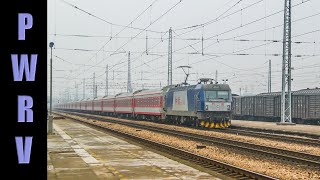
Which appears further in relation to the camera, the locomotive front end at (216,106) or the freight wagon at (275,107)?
the freight wagon at (275,107)

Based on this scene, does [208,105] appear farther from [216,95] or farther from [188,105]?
[188,105]

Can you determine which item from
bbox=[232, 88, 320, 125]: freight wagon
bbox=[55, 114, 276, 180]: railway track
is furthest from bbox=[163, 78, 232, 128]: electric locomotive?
bbox=[55, 114, 276, 180]: railway track

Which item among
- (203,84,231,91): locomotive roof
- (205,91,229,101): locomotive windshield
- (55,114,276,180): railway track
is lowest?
(55,114,276,180): railway track

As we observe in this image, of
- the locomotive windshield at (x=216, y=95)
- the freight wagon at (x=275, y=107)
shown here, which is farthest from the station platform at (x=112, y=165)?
the freight wagon at (x=275, y=107)

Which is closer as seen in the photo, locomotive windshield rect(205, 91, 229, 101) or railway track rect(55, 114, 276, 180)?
railway track rect(55, 114, 276, 180)

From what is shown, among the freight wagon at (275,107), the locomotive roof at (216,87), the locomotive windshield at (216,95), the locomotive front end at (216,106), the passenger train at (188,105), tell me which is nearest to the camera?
the locomotive front end at (216,106)

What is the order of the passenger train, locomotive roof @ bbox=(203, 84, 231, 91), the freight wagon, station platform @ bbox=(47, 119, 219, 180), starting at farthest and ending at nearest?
the freight wagon → locomotive roof @ bbox=(203, 84, 231, 91) → the passenger train → station platform @ bbox=(47, 119, 219, 180)

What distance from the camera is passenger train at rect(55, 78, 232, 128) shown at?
1220 inches

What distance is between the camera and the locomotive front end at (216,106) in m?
30.8

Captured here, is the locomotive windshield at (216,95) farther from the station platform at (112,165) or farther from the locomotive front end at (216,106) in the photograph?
the station platform at (112,165)

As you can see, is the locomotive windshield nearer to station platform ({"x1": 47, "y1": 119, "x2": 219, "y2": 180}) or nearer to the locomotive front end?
the locomotive front end

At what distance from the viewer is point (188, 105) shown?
33125 mm

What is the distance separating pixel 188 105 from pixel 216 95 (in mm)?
2611

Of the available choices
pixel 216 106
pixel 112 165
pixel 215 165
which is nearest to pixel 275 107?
pixel 216 106
